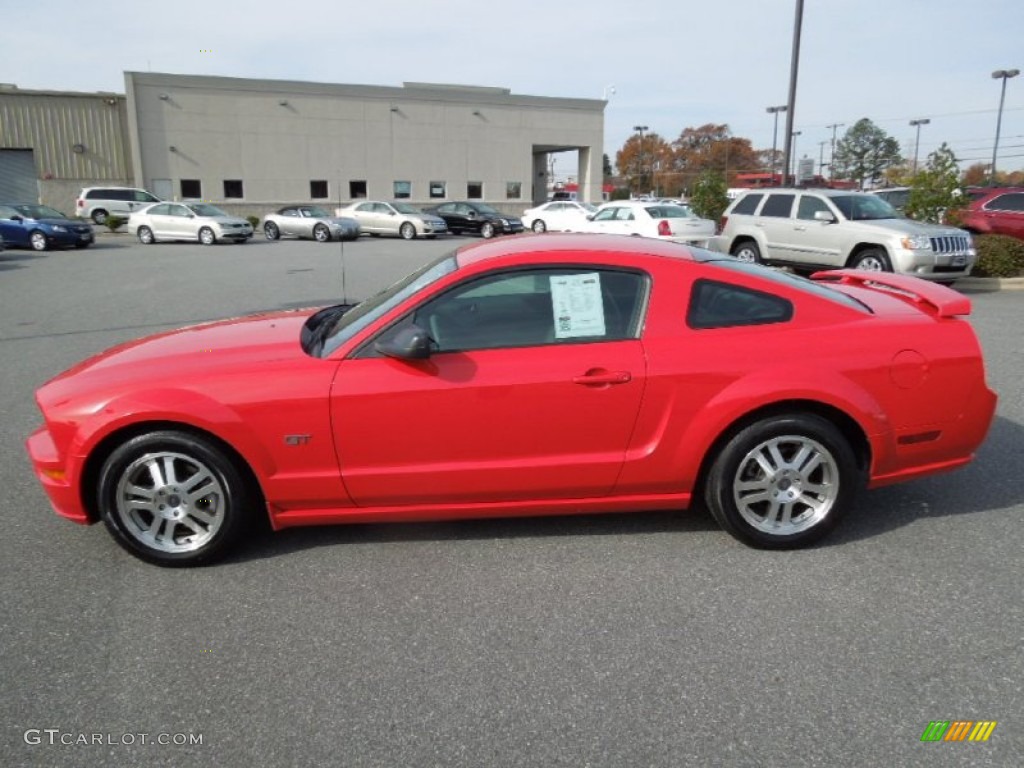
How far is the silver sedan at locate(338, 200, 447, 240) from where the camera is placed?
93.1ft

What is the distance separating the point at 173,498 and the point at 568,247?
2.26 meters

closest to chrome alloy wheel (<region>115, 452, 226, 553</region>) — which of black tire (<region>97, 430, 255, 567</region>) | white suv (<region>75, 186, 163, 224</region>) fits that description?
black tire (<region>97, 430, 255, 567</region>)

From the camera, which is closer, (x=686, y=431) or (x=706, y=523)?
(x=686, y=431)

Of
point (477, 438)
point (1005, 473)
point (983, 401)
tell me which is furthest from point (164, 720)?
point (1005, 473)

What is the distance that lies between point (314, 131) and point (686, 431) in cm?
4055

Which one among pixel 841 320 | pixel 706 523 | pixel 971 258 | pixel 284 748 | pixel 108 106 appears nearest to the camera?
pixel 284 748

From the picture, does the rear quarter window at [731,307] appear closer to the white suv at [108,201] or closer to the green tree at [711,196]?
the green tree at [711,196]

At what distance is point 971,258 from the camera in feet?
39.0

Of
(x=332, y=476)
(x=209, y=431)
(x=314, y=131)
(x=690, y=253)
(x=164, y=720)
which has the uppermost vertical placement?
(x=314, y=131)

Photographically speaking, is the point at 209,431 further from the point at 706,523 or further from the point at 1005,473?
the point at 1005,473

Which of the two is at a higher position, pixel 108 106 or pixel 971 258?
pixel 108 106

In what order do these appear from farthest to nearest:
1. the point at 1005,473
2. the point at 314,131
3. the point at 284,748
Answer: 1. the point at 314,131
2. the point at 1005,473
3. the point at 284,748

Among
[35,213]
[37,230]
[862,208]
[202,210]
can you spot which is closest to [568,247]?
[862,208]

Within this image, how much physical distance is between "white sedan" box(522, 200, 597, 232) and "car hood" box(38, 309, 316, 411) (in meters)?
24.3
